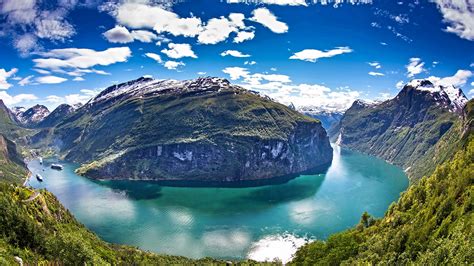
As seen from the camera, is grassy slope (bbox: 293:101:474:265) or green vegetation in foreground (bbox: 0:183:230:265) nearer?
grassy slope (bbox: 293:101:474:265)

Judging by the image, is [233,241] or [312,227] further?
[312,227]

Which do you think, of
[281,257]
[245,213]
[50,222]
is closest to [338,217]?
[245,213]

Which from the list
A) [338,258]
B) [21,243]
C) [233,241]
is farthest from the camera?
[233,241]

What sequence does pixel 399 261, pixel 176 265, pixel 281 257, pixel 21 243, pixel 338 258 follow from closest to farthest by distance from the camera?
pixel 399 261 < pixel 21 243 < pixel 338 258 < pixel 176 265 < pixel 281 257

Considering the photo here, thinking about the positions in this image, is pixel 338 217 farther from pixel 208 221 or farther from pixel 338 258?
pixel 338 258

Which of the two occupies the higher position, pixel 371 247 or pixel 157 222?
pixel 371 247

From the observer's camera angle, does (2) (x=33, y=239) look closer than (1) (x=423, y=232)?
No

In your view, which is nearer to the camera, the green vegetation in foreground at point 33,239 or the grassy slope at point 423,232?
the grassy slope at point 423,232

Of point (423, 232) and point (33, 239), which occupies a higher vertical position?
point (423, 232)
